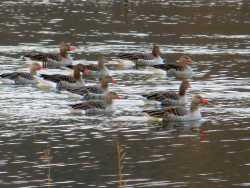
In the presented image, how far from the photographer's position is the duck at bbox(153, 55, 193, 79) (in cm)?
4150

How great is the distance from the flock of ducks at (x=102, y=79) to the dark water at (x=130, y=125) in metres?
0.55

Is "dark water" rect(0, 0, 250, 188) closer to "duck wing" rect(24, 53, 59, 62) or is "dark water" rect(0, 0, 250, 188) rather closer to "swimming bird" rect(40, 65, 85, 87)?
"duck wing" rect(24, 53, 59, 62)

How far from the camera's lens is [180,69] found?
1641 inches

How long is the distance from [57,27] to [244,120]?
3195 cm

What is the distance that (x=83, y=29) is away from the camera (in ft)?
197

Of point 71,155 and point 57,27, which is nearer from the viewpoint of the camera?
point 71,155

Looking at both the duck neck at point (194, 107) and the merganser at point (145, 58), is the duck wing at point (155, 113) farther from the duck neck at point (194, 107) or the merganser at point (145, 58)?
the merganser at point (145, 58)

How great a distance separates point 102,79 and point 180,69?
6883 mm

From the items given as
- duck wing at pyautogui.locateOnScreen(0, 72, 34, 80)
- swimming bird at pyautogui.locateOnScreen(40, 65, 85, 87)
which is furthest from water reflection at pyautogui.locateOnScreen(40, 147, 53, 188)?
duck wing at pyautogui.locateOnScreen(0, 72, 34, 80)

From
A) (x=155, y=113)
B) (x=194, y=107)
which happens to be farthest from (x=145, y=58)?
(x=155, y=113)

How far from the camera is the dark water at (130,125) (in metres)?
22.8

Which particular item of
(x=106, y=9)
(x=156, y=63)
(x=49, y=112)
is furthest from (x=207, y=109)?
(x=106, y=9)

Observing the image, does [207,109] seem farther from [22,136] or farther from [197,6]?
[197,6]

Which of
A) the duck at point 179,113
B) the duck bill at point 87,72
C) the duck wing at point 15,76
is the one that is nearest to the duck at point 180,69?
the duck bill at point 87,72
